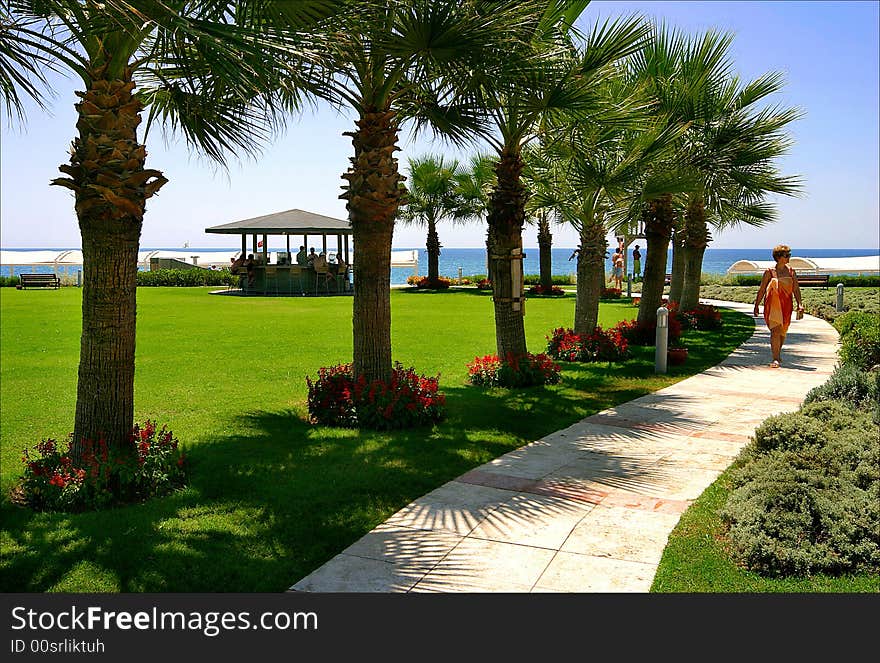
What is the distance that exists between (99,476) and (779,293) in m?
10.7

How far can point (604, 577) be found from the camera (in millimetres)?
4520

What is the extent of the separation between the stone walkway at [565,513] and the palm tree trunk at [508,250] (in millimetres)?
2088

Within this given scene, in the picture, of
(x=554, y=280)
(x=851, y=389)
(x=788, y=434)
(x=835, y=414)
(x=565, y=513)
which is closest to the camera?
(x=565, y=513)

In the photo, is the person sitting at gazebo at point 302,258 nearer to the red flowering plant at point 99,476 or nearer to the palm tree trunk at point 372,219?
the palm tree trunk at point 372,219

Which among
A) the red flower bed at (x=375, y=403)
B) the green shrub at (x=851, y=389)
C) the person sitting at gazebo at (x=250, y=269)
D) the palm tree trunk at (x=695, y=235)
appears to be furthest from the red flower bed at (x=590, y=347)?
the person sitting at gazebo at (x=250, y=269)

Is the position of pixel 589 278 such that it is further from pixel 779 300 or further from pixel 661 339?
pixel 779 300

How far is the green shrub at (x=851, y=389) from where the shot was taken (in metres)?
7.87

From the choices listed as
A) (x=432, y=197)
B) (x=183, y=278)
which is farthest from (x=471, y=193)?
(x=183, y=278)

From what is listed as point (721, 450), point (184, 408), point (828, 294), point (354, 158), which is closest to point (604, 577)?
point (721, 450)

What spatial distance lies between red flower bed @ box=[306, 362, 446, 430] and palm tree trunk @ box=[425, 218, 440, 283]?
2677 cm

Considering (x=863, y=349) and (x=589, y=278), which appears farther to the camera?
(x=589, y=278)

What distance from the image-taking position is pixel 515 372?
35.2ft

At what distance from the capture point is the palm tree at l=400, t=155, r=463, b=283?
35156mm

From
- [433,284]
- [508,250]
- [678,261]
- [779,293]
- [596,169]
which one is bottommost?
[779,293]
